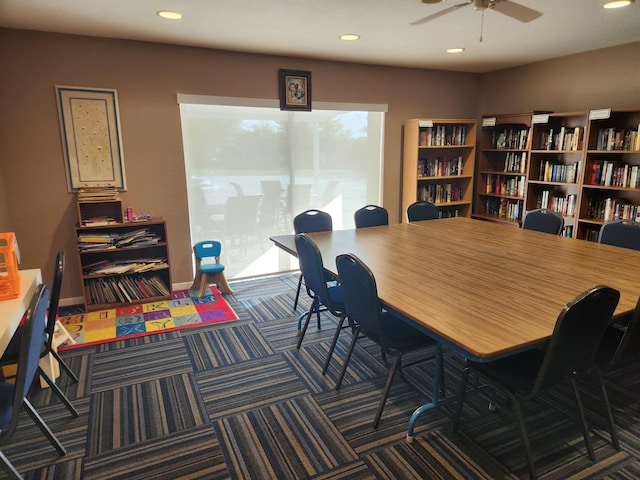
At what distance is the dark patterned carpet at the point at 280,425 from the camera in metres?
1.90

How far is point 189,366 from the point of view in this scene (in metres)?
2.84

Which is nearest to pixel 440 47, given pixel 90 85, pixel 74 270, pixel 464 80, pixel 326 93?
pixel 326 93

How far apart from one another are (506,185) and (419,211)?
166cm

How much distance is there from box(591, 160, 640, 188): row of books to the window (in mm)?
2399

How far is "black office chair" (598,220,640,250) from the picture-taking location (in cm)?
308

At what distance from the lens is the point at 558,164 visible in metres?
4.77

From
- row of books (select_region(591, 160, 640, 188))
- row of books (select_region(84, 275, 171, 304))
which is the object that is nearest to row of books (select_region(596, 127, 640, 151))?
row of books (select_region(591, 160, 640, 188))

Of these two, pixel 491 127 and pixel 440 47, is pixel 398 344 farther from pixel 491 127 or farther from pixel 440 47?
pixel 491 127

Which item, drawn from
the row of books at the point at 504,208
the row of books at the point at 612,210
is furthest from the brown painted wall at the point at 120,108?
the row of books at the point at 612,210

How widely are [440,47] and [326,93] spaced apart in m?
1.34

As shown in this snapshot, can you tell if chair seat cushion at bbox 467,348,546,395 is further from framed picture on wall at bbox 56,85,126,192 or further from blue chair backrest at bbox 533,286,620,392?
framed picture on wall at bbox 56,85,126,192

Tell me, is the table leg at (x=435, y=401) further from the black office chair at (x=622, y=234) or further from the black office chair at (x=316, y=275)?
the black office chair at (x=622, y=234)

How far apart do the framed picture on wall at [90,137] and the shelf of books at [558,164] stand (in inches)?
179

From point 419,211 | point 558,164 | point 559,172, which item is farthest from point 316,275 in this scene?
point 558,164
